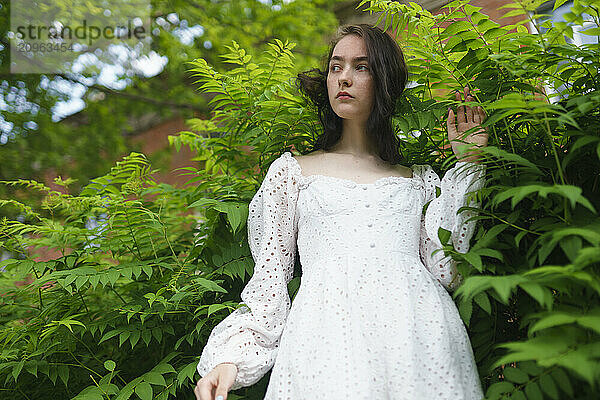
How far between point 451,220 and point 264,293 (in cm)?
64

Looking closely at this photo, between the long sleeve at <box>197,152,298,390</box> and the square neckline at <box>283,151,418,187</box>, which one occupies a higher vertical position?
A: the square neckline at <box>283,151,418,187</box>

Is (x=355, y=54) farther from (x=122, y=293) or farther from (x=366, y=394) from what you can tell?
(x=122, y=293)

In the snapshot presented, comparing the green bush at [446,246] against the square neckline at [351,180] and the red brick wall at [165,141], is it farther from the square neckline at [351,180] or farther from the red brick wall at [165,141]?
the red brick wall at [165,141]

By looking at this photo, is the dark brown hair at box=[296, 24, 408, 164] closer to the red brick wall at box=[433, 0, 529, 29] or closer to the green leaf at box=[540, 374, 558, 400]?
the green leaf at box=[540, 374, 558, 400]

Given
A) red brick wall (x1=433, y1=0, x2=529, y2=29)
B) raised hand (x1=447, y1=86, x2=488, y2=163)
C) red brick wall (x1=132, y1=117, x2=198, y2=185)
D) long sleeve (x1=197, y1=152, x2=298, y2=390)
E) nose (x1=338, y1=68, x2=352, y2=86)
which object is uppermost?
red brick wall (x1=433, y1=0, x2=529, y2=29)

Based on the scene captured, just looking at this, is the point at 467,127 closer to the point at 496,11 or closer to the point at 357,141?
the point at 357,141

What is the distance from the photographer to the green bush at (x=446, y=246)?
4.17 feet

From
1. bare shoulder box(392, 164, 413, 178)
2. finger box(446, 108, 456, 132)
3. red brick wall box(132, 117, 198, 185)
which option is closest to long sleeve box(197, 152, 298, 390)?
bare shoulder box(392, 164, 413, 178)

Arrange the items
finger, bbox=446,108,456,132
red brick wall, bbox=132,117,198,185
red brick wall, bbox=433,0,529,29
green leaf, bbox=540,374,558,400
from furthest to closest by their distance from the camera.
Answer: red brick wall, bbox=132,117,198,185
red brick wall, bbox=433,0,529,29
finger, bbox=446,108,456,132
green leaf, bbox=540,374,558,400

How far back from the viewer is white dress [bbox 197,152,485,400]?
1514 mm

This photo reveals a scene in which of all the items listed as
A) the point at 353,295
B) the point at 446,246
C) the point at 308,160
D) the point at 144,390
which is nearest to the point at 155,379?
the point at 144,390

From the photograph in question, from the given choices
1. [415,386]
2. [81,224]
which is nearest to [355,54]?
[415,386]

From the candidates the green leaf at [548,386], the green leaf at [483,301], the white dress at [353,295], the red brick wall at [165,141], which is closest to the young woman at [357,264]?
the white dress at [353,295]

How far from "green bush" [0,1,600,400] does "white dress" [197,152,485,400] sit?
98mm
